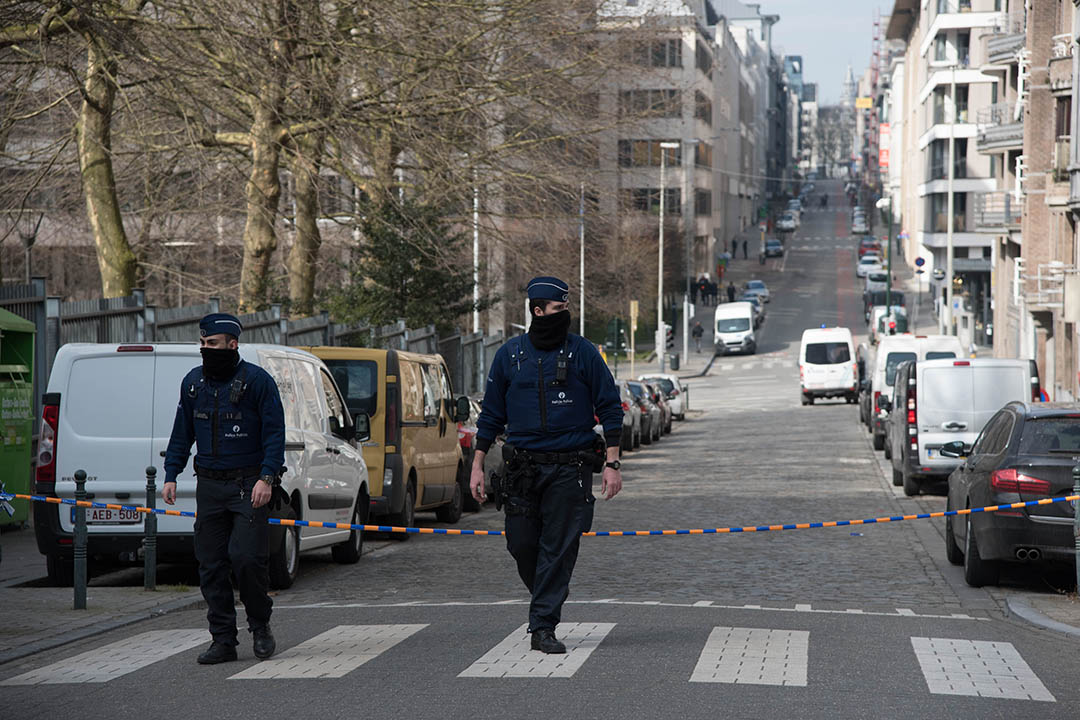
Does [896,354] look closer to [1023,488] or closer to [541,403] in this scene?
[1023,488]

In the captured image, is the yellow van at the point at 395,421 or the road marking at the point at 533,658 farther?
the yellow van at the point at 395,421

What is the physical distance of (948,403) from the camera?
2183 centimetres

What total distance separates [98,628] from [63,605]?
126cm

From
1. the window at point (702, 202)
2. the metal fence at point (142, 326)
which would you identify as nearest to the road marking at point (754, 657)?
the metal fence at point (142, 326)

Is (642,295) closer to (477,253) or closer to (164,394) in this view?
(477,253)

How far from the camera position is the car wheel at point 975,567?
12.2 metres

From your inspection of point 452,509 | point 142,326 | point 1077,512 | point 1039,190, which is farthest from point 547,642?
point 1039,190

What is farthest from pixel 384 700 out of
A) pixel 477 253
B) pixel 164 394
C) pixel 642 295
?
pixel 642 295

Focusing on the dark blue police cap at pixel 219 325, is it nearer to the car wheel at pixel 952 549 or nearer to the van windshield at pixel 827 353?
the car wheel at pixel 952 549

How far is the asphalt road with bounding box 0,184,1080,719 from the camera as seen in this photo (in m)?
6.94

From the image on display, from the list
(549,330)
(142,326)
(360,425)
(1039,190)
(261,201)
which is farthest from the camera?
(1039,190)

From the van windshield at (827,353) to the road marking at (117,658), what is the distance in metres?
43.9

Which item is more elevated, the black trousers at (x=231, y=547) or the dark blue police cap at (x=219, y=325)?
the dark blue police cap at (x=219, y=325)

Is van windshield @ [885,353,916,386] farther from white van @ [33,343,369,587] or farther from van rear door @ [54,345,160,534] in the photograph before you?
van rear door @ [54,345,160,534]
